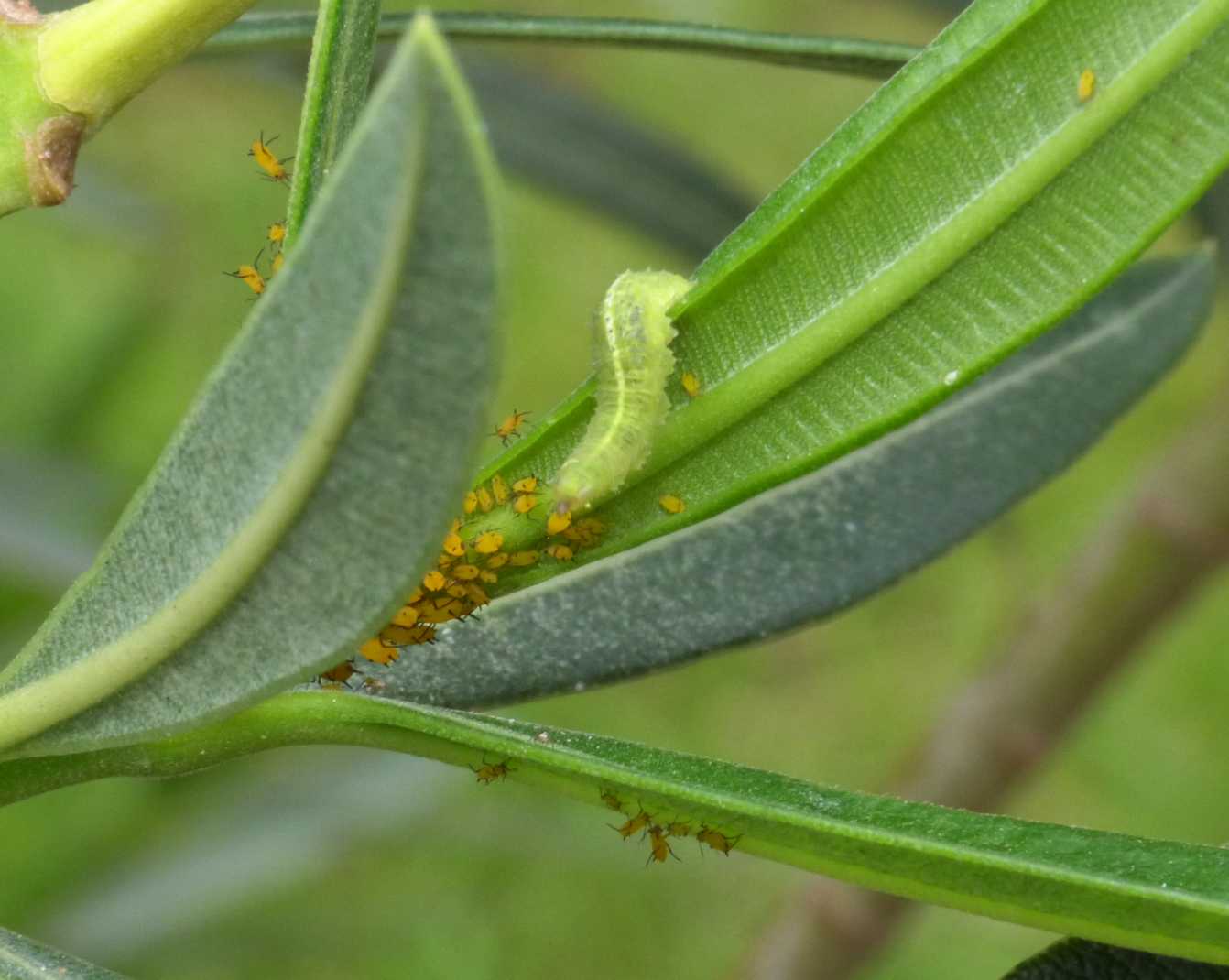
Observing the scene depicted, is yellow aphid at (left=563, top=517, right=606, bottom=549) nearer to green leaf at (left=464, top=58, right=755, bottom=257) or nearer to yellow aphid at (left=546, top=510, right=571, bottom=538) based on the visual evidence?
yellow aphid at (left=546, top=510, right=571, bottom=538)

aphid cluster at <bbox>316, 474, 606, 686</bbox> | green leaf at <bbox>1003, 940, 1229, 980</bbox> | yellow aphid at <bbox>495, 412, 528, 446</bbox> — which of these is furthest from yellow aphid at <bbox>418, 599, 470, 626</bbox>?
green leaf at <bbox>1003, 940, 1229, 980</bbox>

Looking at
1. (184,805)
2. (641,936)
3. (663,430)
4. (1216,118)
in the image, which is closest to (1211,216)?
(1216,118)

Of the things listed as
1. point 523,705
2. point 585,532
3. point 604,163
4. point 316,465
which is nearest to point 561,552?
point 585,532

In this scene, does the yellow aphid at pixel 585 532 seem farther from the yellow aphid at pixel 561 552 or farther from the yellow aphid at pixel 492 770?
the yellow aphid at pixel 492 770

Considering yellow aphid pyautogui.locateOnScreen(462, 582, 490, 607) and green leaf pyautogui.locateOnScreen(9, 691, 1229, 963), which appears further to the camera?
yellow aphid pyautogui.locateOnScreen(462, 582, 490, 607)

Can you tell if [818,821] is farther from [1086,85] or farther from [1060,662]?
[1060,662]

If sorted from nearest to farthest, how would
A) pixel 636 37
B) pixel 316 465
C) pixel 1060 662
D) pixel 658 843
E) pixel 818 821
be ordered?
1. pixel 316 465
2. pixel 818 821
3. pixel 658 843
4. pixel 636 37
5. pixel 1060 662
